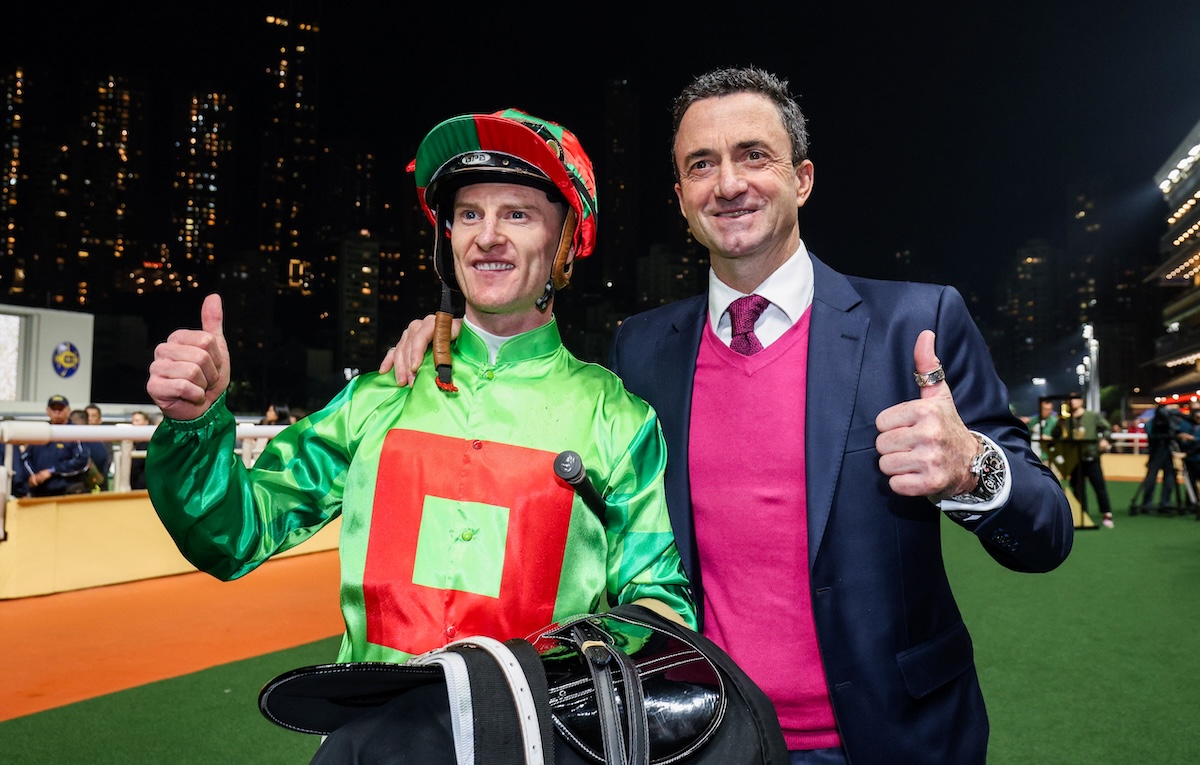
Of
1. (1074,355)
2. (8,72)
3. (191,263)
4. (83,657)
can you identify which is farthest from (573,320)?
(83,657)

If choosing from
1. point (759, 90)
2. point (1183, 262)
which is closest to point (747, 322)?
point (759, 90)

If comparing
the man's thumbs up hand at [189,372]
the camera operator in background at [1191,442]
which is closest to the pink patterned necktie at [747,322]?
the man's thumbs up hand at [189,372]

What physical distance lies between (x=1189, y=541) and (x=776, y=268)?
986cm

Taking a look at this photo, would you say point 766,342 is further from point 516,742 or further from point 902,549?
point 516,742

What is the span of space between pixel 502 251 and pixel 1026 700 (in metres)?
3.86

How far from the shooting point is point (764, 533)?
1711 mm

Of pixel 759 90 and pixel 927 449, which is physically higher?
pixel 759 90

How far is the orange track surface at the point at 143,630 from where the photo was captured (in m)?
4.48

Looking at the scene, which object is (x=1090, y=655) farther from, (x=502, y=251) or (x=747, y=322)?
(x=502, y=251)

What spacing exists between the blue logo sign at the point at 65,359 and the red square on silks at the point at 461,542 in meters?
17.3

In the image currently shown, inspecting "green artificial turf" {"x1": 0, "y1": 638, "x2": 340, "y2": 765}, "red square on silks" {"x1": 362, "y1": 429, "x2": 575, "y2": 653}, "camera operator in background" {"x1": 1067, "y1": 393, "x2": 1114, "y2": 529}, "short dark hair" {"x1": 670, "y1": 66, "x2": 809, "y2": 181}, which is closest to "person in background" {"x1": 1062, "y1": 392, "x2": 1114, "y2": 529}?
"camera operator in background" {"x1": 1067, "y1": 393, "x2": 1114, "y2": 529}

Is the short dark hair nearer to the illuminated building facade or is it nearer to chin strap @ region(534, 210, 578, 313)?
chin strap @ region(534, 210, 578, 313)

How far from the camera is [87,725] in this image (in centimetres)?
378

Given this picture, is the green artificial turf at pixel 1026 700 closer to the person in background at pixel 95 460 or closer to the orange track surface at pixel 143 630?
the orange track surface at pixel 143 630
